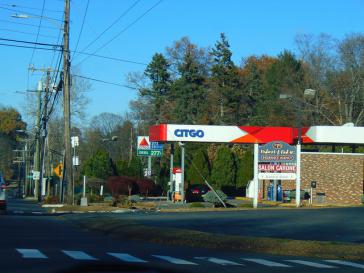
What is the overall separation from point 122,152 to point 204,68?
24.9 meters

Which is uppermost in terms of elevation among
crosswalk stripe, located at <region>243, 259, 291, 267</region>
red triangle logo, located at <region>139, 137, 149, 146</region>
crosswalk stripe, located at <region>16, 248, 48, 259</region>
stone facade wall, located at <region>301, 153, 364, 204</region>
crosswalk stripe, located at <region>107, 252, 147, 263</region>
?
red triangle logo, located at <region>139, 137, 149, 146</region>

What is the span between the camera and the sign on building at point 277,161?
1453 inches

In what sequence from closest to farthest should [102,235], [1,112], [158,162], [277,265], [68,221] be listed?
1. [277,265]
2. [102,235]
3. [68,221]
4. [158,162]
5. [1,112]

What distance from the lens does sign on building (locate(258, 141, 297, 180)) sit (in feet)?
121

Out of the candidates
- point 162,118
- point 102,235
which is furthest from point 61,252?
point 162,118

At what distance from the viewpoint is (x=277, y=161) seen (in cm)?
3709

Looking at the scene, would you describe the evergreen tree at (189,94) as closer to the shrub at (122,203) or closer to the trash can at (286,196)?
the trash can at (286,196)

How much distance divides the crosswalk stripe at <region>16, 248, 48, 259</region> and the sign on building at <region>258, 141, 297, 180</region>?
23.2 meters

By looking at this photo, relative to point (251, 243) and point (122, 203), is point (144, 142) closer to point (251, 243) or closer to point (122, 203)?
point (122, 203)

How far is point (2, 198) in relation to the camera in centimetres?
2939

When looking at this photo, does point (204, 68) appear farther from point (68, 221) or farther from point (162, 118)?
point (68, 221)

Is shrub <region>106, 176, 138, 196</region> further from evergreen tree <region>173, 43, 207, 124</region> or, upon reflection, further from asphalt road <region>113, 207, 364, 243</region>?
asphalt road <region>113, 207, 364, 243</region>

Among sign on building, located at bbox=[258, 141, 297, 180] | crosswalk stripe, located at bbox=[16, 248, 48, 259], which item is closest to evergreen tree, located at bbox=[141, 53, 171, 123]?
sign on building, located at bbox=[258, 141, 297, 180]

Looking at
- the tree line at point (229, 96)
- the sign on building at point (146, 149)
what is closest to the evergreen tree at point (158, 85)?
the tree line at point (229, 96)
